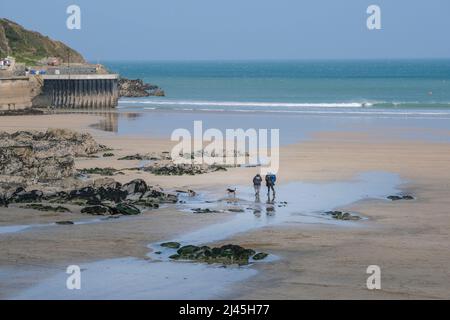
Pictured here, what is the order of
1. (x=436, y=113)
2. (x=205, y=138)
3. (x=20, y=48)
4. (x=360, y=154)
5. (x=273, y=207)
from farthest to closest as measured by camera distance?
(x=20, y=48) < (x=436, y=113) < (x=205, y=138) < (x=360, y=154) < (x=273, y=207)

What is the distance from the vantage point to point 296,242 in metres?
20.6

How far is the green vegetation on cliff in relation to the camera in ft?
345

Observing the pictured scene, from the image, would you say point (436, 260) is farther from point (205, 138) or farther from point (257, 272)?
point (205, 138)

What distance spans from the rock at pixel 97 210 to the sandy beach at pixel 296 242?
353 mm

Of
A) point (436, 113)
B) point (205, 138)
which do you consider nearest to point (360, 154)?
point (205, 138)

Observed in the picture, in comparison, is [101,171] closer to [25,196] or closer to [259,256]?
[25,196]

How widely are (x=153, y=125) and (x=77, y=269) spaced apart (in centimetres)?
3803

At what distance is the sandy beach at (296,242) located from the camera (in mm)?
16703

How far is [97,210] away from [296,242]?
224 inches

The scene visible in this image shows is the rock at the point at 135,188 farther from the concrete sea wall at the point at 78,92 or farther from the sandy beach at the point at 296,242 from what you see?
the concrete sea wall at the point at 78,92

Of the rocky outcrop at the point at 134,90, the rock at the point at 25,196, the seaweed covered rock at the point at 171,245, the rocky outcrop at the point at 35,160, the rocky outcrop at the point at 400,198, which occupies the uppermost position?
the rocky outcrop at the point at 35,160

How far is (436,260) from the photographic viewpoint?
18703 mm

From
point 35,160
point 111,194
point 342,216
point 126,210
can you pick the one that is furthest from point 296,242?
point 35,160

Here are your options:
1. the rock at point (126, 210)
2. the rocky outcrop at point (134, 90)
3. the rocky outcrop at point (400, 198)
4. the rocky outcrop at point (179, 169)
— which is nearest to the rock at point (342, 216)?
the rocky outcrop at point (400, 198)
